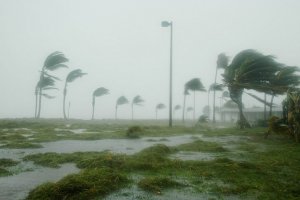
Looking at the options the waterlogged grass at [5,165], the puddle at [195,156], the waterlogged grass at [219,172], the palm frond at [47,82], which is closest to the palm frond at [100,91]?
the palm frond at [47,82]

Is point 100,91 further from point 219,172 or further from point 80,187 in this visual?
point 80,187

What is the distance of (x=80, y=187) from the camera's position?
5.13 m

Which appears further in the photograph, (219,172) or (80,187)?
(219,172)

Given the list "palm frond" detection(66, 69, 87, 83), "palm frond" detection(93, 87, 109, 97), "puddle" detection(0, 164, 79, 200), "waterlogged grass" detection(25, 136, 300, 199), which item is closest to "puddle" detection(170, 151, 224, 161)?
"waterlogged grass" detection(25, 136, 300, 199)

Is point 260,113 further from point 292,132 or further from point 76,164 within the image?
point 76,164

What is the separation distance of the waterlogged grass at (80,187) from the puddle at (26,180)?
38cm

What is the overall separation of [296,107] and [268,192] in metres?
9.54

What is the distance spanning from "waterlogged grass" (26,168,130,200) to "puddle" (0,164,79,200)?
1.25ft

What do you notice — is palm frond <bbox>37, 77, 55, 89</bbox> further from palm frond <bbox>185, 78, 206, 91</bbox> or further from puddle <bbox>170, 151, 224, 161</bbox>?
puddle <bbox>170, 151, 224, 161</bbox>

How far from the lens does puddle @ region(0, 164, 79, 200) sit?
5104mm

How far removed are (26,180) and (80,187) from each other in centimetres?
172

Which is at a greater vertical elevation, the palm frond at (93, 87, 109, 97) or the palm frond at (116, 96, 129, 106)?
the palm frond at (93, 87, 109, 97)

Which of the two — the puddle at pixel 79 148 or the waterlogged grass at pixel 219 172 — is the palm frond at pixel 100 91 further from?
the waterlogged grass at pixel 219 172

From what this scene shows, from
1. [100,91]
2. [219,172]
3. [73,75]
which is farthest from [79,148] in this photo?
[100,91]
